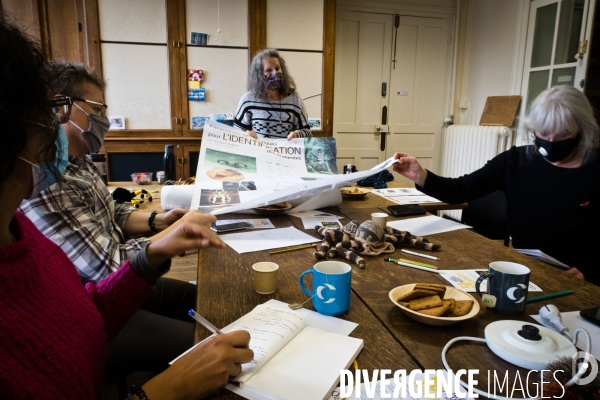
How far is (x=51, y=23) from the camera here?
3.36 m

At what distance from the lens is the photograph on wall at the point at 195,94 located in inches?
142

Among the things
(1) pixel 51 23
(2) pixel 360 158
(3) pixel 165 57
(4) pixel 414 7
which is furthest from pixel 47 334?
(4) pixel 414 7

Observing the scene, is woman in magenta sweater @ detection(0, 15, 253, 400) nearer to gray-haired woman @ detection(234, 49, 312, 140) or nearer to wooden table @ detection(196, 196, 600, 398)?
wooden table @ detection(196, 196, 600, 398)

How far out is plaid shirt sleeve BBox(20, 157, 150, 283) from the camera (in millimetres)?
1051

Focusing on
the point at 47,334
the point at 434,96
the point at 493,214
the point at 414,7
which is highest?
the point at 414,7

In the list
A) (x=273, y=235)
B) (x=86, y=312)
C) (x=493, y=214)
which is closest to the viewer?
(x=86, y=312)

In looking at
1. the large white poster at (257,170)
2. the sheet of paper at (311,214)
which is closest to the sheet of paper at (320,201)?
the sheet of paper at (311,214)

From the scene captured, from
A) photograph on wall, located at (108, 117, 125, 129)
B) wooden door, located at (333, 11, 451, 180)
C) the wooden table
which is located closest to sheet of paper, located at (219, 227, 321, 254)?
the wooden table

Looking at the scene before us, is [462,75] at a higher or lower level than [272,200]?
higher

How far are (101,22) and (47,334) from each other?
11.1 ft

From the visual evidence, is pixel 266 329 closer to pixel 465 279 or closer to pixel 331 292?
pixel 331 292

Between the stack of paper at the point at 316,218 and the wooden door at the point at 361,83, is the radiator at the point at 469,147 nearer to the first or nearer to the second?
the wooden door at the point at 361,83

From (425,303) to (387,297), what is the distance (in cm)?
12

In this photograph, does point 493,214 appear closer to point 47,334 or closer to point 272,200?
point 272,200
